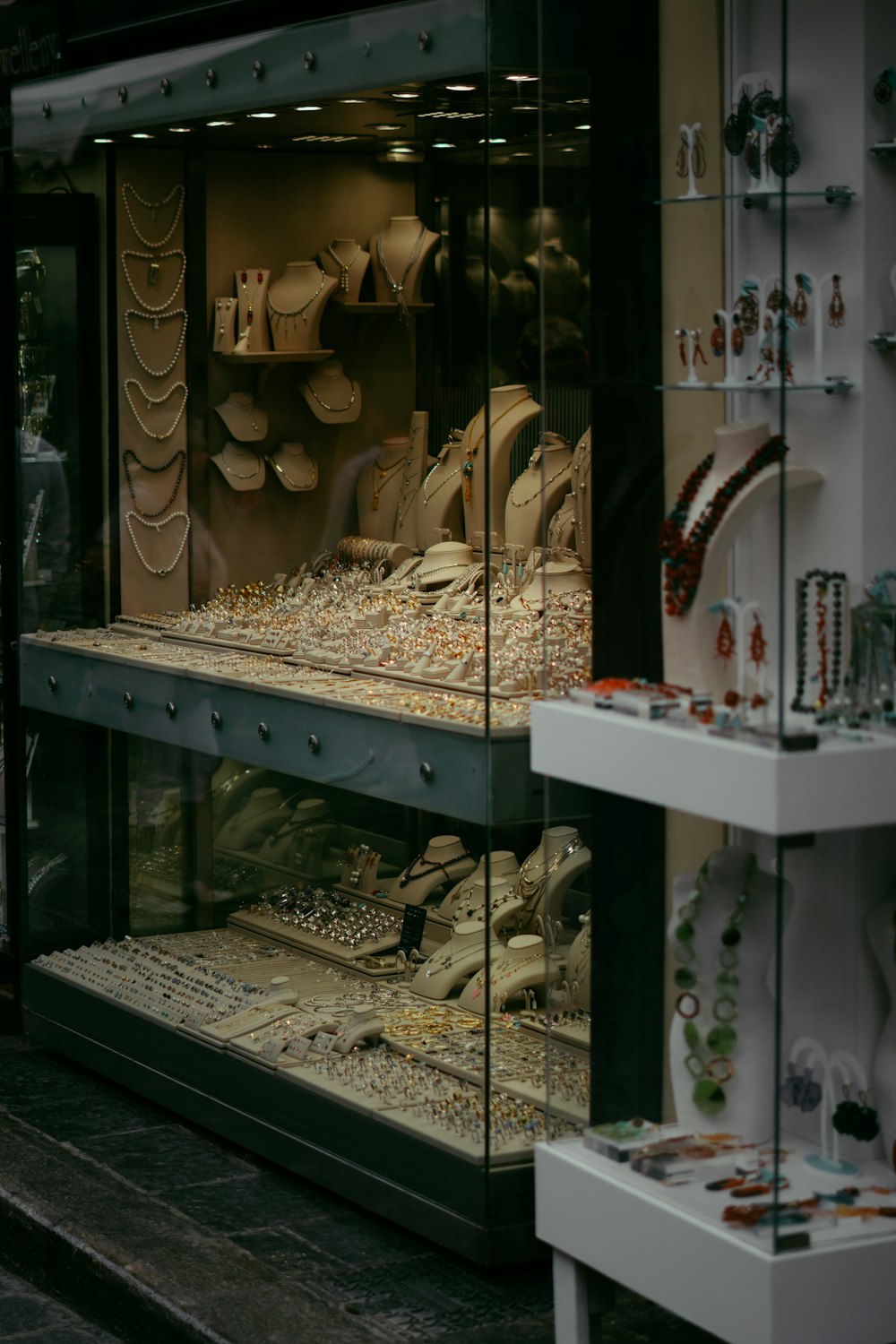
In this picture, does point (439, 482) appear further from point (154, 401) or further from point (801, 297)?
point (801, 297)

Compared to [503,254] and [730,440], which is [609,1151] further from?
[503,254]

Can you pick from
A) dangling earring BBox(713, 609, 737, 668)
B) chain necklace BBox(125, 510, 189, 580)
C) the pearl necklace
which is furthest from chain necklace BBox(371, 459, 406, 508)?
dangling earring BBox(713, 609, 737, 668)

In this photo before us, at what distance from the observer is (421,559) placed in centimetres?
464

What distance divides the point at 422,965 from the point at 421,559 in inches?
35.7

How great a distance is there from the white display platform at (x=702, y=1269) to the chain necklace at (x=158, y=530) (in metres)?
2.34

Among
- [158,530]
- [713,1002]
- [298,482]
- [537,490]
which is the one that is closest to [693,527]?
[537,490]

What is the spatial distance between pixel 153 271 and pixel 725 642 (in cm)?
260

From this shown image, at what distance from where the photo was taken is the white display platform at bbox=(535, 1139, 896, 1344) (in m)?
2.80

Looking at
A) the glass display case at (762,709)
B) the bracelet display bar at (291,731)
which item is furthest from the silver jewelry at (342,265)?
the glass display case at (762,709)

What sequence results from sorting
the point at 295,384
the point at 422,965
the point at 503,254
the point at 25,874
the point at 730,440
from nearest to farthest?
the point at 730,440 < the point at 503,254 < the point at 422,965 < the point at 295,384 < the point at 25,874

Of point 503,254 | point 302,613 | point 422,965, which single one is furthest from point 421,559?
point 503,254

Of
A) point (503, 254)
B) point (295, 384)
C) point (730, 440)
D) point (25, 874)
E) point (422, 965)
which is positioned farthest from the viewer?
point (25, 874)

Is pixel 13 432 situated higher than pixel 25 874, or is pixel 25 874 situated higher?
pixel 13 432

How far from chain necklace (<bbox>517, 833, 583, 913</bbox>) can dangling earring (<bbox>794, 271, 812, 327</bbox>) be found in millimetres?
995
